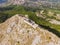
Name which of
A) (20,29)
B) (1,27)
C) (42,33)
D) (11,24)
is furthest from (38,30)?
(1,27)

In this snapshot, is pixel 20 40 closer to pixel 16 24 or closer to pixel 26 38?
pixel 26 38

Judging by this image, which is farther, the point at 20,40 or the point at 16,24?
the point at 16,24

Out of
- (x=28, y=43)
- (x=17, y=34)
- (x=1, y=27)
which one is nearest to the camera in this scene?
(x=28, y=43)

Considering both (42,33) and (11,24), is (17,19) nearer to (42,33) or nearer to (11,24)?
(11,24)

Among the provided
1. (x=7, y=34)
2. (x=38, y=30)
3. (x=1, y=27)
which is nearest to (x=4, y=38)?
(x=7, y=34)

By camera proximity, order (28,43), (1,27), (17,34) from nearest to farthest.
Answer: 1. (28,43)
2. (17,34)
3. (1,27)

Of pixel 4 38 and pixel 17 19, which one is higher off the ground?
pixel 17 19
